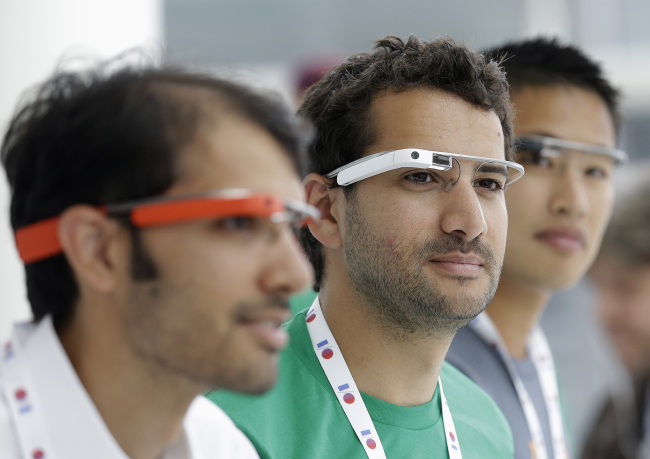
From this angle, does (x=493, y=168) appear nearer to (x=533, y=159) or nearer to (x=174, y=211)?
(x=533, y=159)

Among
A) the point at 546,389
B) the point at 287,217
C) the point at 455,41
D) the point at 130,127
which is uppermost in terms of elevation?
the point at 455,41

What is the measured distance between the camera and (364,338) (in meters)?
2.18

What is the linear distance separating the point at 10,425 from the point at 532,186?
2243 mm

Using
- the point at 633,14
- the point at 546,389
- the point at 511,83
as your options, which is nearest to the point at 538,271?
the point at 546,389

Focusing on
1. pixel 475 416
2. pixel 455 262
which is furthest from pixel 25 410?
pixel 475 416

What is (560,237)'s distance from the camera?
3051 mm

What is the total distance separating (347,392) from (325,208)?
568 millimetres

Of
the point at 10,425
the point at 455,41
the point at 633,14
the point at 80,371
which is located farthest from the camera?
the point at 633,14

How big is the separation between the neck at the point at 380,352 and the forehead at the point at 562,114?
129 cm

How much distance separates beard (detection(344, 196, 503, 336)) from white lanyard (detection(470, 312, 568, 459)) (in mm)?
905

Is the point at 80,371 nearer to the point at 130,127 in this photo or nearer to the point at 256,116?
the point at 130,127

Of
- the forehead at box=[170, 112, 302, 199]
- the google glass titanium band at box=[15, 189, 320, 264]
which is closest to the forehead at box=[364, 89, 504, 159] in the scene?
the forehead at box=[170, 112, 302, 199]

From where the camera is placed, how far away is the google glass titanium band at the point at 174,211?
4.71ft

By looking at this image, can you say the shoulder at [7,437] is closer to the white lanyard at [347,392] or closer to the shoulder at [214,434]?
the shoulder at [214,434]
